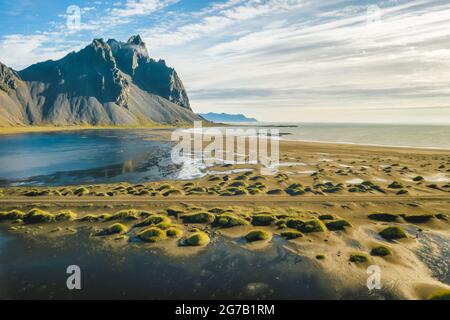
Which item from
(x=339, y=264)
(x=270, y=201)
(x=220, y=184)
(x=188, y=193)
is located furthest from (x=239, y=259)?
(x=220, y=184)

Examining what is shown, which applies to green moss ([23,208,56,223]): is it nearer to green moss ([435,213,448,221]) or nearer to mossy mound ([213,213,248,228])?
mossy mound ([213,213,248,228])

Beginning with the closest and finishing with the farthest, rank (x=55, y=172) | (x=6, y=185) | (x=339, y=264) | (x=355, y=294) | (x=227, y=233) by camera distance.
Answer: (x=355, y=294)
(x=339, y=264)
(x=227, y=233)
(x=6, y=185)
(x=55, y=172)

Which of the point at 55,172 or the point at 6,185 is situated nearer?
the point at 6,185

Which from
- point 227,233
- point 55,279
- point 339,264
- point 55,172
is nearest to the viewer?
point 55,279

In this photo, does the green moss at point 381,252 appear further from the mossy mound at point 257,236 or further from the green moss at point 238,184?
the green moss at point 238,184

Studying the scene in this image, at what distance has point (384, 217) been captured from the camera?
39.8 meters

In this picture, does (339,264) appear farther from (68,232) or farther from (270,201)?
(68,232)

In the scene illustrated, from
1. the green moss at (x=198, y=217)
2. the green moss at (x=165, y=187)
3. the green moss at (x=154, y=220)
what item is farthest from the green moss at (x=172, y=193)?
the green moss at (x=154, y=220)

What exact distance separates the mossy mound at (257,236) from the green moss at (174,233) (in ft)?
24.9

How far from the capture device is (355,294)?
22344 millimetres

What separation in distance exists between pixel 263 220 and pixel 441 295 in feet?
65.3

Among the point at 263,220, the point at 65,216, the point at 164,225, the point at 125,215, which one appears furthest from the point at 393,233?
the point at 65,216

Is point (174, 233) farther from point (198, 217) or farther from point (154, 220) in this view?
point (198, 217)
